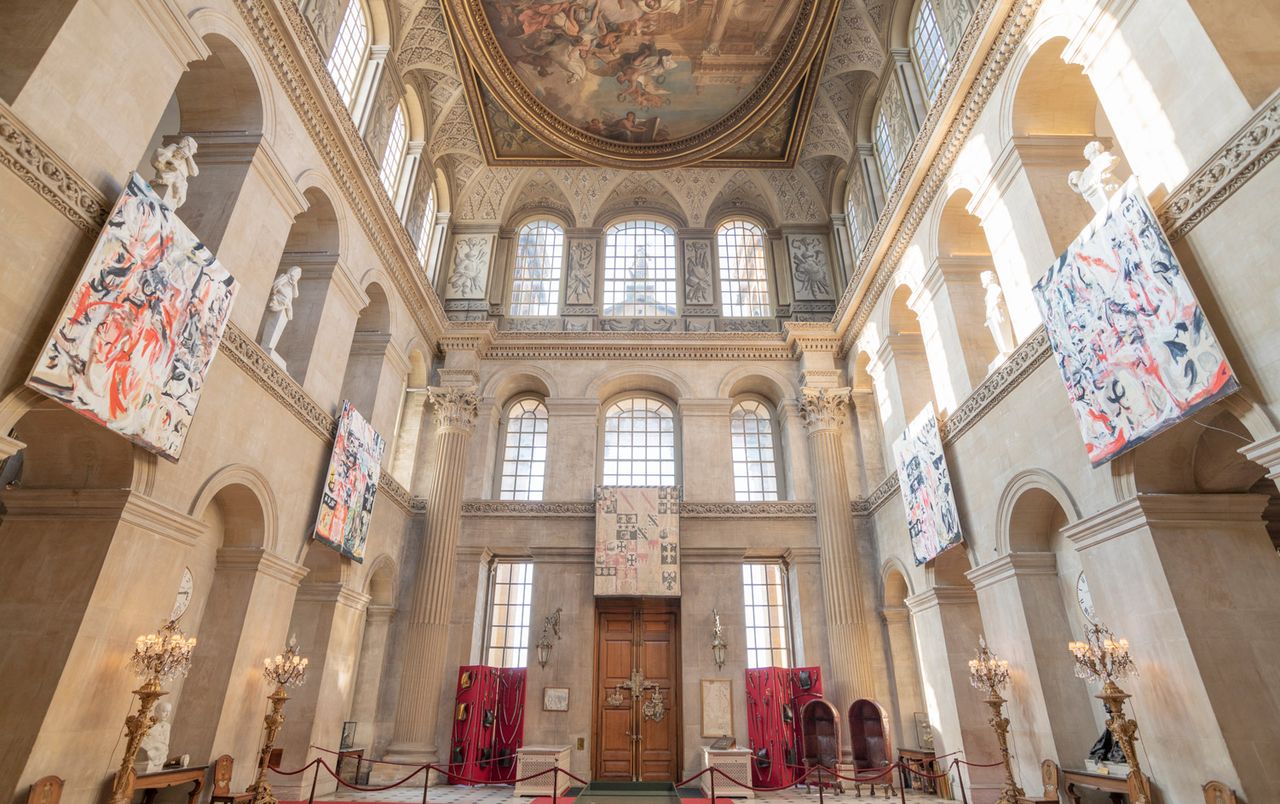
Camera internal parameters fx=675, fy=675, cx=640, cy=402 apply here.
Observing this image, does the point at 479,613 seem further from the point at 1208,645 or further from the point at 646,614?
the point at 1208,645

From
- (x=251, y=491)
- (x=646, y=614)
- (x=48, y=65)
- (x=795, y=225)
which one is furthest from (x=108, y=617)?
(x=795, y=225)

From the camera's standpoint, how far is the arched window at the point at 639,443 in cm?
1778

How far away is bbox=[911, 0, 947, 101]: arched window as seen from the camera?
42.2 ft

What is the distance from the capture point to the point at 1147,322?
22.7ft

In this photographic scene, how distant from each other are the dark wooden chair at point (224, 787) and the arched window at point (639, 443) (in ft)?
33.6

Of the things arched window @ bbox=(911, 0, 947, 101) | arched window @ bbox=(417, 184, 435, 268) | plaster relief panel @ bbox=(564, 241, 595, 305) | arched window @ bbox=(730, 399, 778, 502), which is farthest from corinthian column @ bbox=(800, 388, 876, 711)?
arched window @ bbox=(417, 184, 435, 268)

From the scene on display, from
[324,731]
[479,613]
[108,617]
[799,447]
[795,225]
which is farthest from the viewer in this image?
[795,225]

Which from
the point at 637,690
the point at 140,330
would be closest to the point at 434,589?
the point at 637,690

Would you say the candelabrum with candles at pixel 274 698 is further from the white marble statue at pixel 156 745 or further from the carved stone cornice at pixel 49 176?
the carved stone cornice at pixel 49 176

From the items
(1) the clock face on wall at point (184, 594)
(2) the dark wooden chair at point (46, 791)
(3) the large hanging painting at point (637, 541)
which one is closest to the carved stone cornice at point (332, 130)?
(3) the large hanging painting at point (637, 541)

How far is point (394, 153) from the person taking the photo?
627 inches

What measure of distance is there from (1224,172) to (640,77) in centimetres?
1450

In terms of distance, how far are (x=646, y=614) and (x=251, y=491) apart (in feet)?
30.6

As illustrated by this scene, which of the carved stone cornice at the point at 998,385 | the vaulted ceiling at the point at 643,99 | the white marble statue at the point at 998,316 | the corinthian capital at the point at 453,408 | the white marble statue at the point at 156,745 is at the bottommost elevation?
the white marble statue at the point at 156,745
